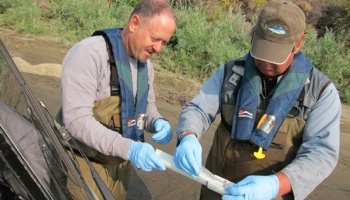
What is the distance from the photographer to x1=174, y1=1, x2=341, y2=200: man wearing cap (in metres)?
2.24

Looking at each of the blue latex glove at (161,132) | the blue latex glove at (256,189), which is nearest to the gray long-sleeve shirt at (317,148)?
the blue latex glove at (256,189)

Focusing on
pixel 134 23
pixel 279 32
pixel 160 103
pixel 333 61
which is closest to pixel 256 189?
pixel 279 32

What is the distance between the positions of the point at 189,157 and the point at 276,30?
821mm

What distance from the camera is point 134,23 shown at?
264 cm

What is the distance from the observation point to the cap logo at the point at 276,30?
7.61ft

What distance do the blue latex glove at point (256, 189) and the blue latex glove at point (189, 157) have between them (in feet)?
0.77

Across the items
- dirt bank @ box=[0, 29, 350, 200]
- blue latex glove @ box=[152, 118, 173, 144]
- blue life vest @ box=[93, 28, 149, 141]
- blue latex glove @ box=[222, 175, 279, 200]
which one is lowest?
dirt bank @ box=[0, 29, 350, 200]

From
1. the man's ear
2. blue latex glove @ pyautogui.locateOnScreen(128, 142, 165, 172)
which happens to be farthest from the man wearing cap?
the man's ear

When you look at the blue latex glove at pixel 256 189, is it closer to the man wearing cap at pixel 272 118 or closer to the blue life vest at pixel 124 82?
the man wearing cap at pixel 272 118

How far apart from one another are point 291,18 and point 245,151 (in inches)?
30.6

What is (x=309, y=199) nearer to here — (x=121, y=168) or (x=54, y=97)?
(x=121, y=168)

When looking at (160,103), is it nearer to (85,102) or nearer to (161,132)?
(161,132)

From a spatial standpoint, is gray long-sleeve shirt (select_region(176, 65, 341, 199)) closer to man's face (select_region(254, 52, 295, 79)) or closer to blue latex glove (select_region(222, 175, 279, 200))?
blue latex glove (select_region(222, 175, 279, 200))

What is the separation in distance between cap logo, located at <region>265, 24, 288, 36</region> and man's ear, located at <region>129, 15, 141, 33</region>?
2.49 feet
